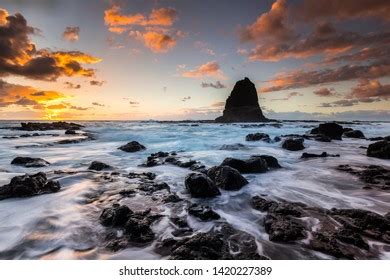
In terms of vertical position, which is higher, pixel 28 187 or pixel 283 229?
pixel 28 187

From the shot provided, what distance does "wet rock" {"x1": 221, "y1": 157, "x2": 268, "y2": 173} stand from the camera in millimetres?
6539

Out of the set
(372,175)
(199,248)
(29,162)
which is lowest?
(372,175)

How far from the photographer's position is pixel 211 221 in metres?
3.75

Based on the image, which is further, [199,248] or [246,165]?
[246,165]

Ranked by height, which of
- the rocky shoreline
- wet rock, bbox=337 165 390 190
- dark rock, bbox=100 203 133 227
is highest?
dark rock, bbox=100 203 133 227

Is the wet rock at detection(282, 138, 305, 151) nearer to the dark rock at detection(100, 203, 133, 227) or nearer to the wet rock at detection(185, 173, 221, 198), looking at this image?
the wet rock at detection(185, 173, 221, 198)

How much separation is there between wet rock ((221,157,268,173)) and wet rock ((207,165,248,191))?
0.90 meters

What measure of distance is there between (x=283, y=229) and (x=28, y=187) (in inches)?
167

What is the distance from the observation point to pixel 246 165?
6.62 meters

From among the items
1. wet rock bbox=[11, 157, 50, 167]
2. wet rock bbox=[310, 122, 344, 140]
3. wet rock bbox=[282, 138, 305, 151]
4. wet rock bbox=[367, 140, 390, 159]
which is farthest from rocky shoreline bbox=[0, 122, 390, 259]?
wet rock bbox=[310, 122, 344, 140]

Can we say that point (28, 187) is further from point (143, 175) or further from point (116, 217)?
point (143, 175)

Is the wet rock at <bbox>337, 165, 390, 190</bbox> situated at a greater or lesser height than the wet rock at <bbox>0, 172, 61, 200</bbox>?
lesser

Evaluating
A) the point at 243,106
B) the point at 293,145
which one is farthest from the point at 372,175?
the point at 243,106
